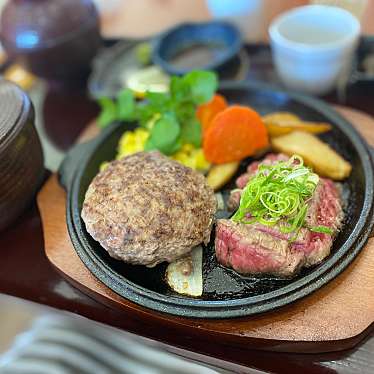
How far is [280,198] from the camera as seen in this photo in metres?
1.69

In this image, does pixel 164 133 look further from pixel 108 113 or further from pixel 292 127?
pixel 292 127

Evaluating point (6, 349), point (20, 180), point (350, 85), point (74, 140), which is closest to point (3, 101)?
point (20, 180)

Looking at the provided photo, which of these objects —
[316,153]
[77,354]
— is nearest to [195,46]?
[316,153]

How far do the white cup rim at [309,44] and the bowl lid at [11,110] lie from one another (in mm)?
1229

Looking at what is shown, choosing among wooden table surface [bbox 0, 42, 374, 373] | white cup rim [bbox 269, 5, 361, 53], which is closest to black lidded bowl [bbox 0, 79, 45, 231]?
wooden table surface [bbox 0, 42, 374, 373]

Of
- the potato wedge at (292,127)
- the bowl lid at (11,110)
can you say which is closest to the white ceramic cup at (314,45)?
the potato wedge at (292,127)

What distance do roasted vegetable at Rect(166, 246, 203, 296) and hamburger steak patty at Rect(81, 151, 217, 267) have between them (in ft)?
0.15

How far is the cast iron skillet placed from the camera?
1.62m

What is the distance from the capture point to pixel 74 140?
2627 mm

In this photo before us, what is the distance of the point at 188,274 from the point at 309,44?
1.45 metres

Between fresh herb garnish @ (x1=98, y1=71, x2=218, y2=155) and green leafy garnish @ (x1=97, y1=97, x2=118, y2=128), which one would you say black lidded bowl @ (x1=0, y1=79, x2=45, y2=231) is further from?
fresh herb garnish @ (x1=98, y1=71, x2=218, y2=155)

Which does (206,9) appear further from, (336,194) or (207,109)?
(336,194)

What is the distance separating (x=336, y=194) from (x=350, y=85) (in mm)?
883

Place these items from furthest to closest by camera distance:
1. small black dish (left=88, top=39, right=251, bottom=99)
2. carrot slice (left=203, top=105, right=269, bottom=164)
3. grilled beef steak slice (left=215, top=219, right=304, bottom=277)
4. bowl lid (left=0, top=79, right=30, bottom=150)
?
small black dish (left=88, top=39, right=251, bottom=99) < carrot slice (left=203, top=105, right=269, bottom=164) < bowl lid (left=0, top=79, right=30, bottom=150) < grilled beef steak slice (left=215, top=219, right=304, bottom=277)
